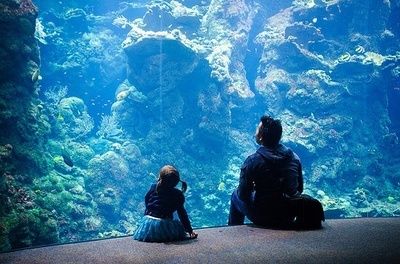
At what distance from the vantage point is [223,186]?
68.0 ft

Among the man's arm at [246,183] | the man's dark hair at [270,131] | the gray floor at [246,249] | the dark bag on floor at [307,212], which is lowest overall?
the gray floor at [246,249]

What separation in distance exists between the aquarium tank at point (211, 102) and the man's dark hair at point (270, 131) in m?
13.1

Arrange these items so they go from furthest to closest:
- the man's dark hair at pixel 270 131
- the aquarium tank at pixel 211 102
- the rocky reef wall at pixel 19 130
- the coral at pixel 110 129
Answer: the coral at pixel 110 129
the aquarium tank at pixel 211 102
the rocky reef wall at pixel 19 130
the man's dark hair at pixel 270 131

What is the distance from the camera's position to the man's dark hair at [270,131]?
373cm

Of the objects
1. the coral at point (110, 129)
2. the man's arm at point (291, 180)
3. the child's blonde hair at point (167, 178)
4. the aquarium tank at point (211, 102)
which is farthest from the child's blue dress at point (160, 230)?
the coral at point (110, 129)

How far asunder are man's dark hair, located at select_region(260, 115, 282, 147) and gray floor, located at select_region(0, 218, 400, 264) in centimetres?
111

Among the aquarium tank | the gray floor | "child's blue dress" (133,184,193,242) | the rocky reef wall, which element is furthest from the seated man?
the aquarium tank

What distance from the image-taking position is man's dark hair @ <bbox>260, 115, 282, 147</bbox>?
3.73 metres

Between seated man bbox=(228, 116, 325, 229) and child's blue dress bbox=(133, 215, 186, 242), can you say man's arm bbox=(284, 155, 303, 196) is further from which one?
child's blue dress bbox=(133, 215, 186, 242)

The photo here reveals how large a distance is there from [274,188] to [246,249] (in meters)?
0.85

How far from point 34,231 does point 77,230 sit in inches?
215

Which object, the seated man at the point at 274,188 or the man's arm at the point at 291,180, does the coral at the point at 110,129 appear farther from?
the man's arm at the point at 291,180

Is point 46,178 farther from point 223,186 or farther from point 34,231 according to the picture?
point 223,186

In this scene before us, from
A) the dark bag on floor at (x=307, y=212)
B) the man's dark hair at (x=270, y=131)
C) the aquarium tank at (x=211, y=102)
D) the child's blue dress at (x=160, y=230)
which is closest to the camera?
the child's blue dress at (x=160, y=230)
